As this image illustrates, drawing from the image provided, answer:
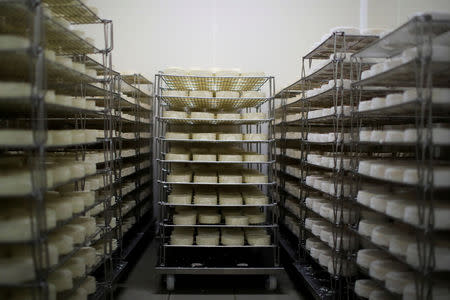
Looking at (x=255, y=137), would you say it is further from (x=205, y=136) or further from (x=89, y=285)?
(x=89, y=285)

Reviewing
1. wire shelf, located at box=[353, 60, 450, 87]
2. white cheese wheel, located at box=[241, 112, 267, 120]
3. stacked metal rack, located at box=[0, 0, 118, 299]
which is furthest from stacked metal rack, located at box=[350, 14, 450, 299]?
stacked metal rack, located at box=[0, 0, 118, 299]

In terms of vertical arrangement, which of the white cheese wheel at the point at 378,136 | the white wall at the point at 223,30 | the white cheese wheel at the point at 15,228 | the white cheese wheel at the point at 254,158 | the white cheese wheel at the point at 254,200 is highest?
the white wall at the point at 223,30

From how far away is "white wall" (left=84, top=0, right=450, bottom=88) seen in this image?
661 centimetres

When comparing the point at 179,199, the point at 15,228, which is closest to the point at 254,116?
the point at 179,199

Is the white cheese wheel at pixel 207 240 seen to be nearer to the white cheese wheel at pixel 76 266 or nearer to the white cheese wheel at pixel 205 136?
the white cheese wheel at pixel 205 136

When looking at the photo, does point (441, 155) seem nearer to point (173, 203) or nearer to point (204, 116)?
point (204, 116)

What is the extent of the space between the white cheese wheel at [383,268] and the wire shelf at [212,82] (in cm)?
222

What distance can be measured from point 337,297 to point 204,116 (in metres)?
2.30

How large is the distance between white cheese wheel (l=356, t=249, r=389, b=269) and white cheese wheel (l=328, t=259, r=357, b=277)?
27 cm

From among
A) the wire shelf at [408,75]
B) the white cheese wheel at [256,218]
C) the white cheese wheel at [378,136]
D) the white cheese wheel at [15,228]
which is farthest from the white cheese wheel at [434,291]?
the white cheese wheel at [15,228]

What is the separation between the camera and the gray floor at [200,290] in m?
3.86

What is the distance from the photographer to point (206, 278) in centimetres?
429

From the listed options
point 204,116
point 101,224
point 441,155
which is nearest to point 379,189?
point 441,155

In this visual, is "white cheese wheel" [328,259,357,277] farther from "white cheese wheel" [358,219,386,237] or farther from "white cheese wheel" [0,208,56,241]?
"white cheese wheel" [0,208,56,241]
